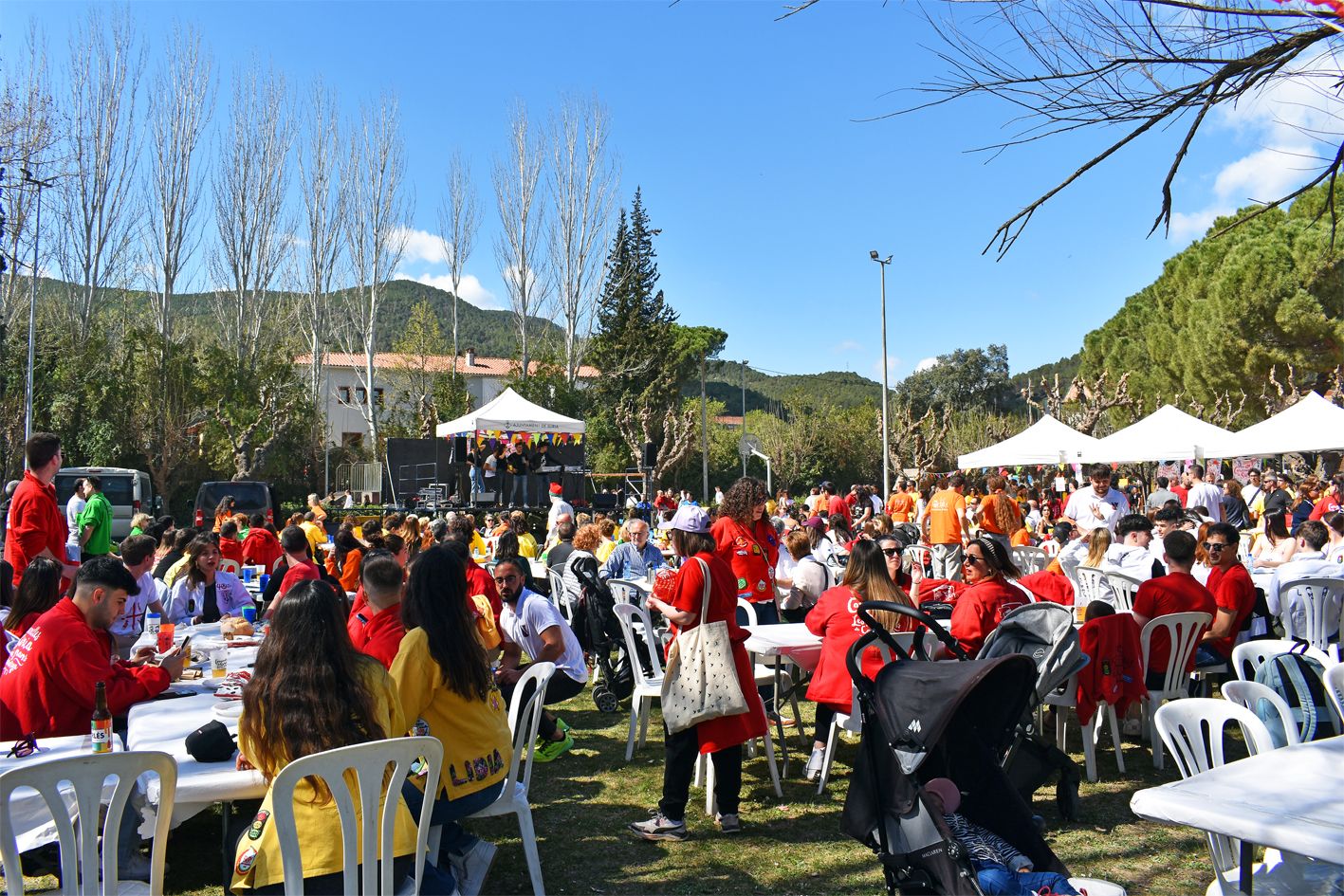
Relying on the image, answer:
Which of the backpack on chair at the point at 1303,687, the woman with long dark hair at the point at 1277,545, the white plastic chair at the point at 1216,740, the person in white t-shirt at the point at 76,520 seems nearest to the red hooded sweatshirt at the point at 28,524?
the person in white t-shirt at the point at 76,520

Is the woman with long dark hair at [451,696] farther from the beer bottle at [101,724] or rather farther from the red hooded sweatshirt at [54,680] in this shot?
the red hooded sweatshirt at [54,680]

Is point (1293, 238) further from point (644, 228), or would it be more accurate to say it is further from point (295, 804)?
→ point (295, 804)

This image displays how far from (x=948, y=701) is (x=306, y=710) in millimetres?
1825

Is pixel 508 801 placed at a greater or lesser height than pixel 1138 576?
lesser

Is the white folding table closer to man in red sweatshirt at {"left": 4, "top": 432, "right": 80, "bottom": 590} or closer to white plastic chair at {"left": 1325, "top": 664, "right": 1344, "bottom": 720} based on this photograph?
white plastic chair at {"left": 1325, "top": 664, "right": 1344, "bottom": 720}

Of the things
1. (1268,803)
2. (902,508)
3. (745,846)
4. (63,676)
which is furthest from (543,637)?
(902,508)

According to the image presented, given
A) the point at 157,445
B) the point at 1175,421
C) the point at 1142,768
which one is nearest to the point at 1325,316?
the point at 1175,421

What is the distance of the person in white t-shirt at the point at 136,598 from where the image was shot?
203 inches

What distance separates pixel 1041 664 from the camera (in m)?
4.56

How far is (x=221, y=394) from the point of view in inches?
1103

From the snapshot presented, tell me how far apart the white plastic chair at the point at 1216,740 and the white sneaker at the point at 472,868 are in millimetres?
2255


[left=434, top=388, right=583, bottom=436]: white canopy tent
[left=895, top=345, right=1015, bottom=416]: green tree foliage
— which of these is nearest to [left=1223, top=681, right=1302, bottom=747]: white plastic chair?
[left=434, top=388, right=583, bottom=436]: white canopy tent

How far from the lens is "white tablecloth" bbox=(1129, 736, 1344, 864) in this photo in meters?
2.25

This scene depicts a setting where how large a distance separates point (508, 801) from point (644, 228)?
44.1 m
